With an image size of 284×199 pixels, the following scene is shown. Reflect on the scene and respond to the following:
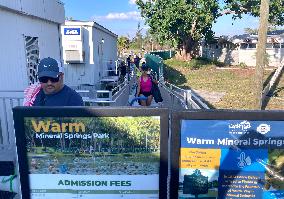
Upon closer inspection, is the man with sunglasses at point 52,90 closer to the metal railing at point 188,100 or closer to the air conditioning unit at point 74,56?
the metal railing at point 188,100

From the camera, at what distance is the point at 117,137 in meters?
1.85

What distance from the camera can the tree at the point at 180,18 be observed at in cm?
2889

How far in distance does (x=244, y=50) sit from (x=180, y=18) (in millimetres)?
11223

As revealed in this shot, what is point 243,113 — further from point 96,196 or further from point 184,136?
point 96,196

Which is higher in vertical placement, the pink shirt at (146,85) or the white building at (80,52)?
the white building at (80,52)

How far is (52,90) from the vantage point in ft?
10.0

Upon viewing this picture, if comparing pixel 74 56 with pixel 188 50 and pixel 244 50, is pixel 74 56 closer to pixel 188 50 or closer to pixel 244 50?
pixel 188 50

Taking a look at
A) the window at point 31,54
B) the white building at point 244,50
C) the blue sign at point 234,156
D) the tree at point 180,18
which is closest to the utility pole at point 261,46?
the window at point 31,54

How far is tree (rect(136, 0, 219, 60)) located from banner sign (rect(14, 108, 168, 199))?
93.6 ft

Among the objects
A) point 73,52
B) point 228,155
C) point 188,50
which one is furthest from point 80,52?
point 188,50

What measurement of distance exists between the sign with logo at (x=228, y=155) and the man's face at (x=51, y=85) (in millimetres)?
1652

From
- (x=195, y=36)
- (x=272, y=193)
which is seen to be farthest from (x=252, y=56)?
(x=272, y=193)

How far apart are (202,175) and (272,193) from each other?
0.48 m

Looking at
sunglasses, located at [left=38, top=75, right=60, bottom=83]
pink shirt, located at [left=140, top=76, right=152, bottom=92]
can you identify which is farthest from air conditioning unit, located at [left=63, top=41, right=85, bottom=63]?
sunglasses, located at [left=38, top=75, right=60, bottom=83]
